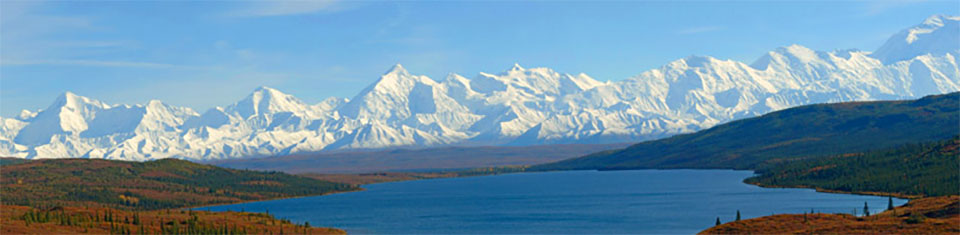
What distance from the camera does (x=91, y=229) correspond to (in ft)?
601

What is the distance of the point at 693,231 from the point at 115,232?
10985 centimetres

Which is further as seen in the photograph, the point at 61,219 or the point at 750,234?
the point at 61,219

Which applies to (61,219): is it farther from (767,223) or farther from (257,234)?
(767,223)

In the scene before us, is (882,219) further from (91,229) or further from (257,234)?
(91,229)

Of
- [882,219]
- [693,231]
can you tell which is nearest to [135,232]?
[693,231]

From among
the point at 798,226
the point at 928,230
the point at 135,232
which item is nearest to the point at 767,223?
the point at 798,226

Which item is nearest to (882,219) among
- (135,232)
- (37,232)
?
(135,232)

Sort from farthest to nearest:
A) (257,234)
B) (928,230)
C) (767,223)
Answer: (257,234) → (767,223) → (928,230)

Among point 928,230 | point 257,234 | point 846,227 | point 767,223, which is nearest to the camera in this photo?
point 928,230

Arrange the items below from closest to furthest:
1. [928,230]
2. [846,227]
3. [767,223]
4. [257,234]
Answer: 1. [928,230]
2. [846,227]
3. [767,223]
4. [257,234]

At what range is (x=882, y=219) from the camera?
174m

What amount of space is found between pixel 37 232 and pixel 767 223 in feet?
423

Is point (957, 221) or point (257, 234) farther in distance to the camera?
point (257, 234)

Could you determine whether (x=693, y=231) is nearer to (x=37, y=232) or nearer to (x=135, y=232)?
(x=135, y=232)
